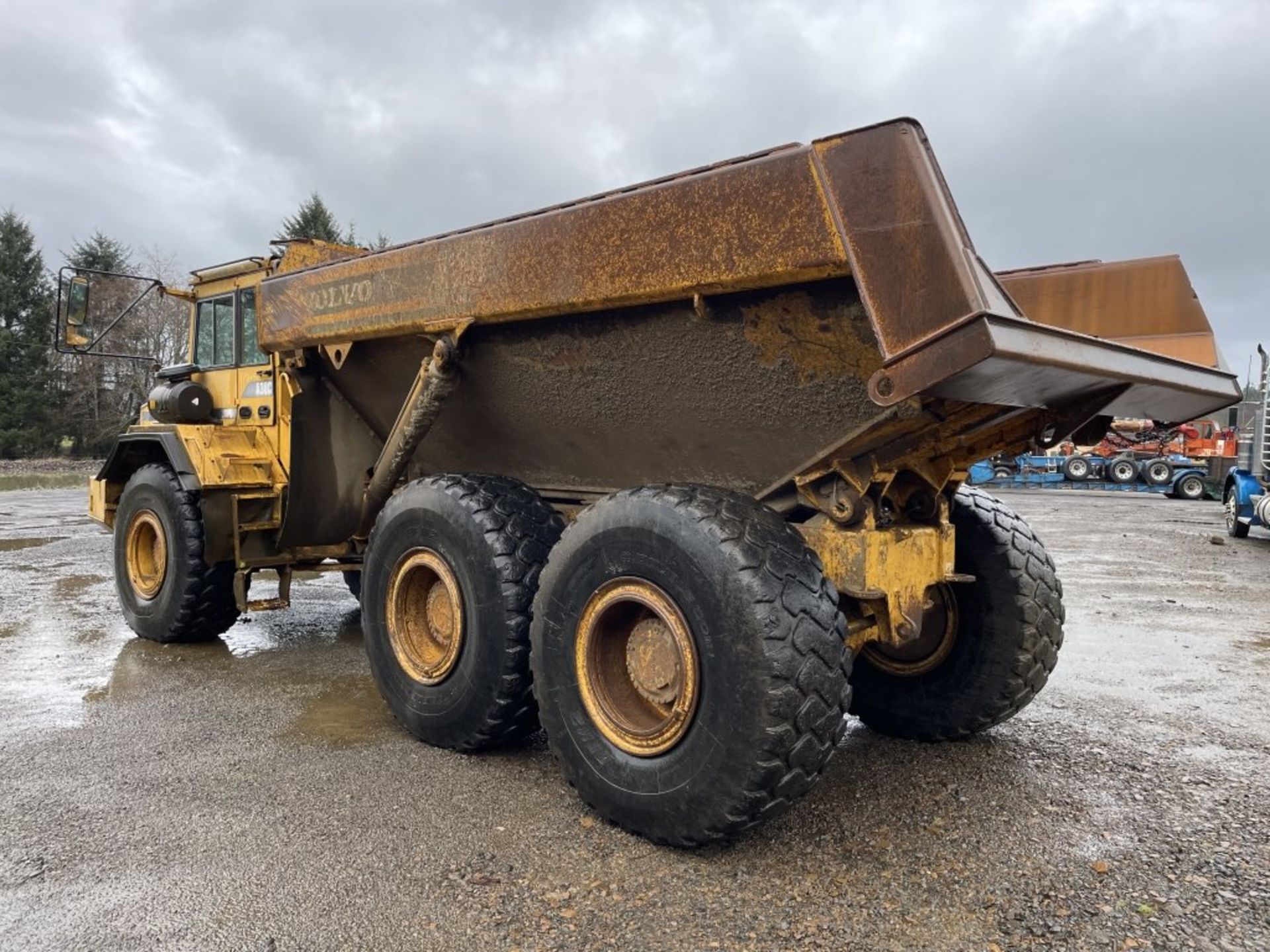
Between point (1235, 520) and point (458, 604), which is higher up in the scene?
point (458, 604)

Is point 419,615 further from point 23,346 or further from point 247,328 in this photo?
point 23,346

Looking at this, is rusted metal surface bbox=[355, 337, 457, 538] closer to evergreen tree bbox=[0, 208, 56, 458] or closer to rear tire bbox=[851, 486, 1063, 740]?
rear tire bbox=[851, 486, 1063, 740]

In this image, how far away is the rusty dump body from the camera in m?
2.45

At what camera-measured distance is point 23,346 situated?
117 feet

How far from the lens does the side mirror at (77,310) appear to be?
18.6ft

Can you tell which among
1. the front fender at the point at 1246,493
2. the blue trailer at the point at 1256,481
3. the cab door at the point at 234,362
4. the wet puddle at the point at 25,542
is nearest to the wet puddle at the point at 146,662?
the cab door at the point at 234,362

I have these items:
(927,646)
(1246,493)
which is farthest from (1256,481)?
(927,646)

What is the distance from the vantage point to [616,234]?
3104 mm

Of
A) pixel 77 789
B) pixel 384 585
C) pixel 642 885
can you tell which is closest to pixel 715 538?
pixel 642 885

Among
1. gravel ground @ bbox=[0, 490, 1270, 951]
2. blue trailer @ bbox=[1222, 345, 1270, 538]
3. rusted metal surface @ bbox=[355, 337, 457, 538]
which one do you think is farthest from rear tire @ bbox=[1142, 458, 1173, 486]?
rusted metal surface @ bbox=[355, 337, 457, 538]

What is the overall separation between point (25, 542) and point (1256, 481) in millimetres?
16226

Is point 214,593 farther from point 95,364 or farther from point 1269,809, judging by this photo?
point 95,364

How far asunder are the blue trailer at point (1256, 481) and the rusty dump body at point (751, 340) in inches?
407

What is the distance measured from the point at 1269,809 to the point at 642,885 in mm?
2318
